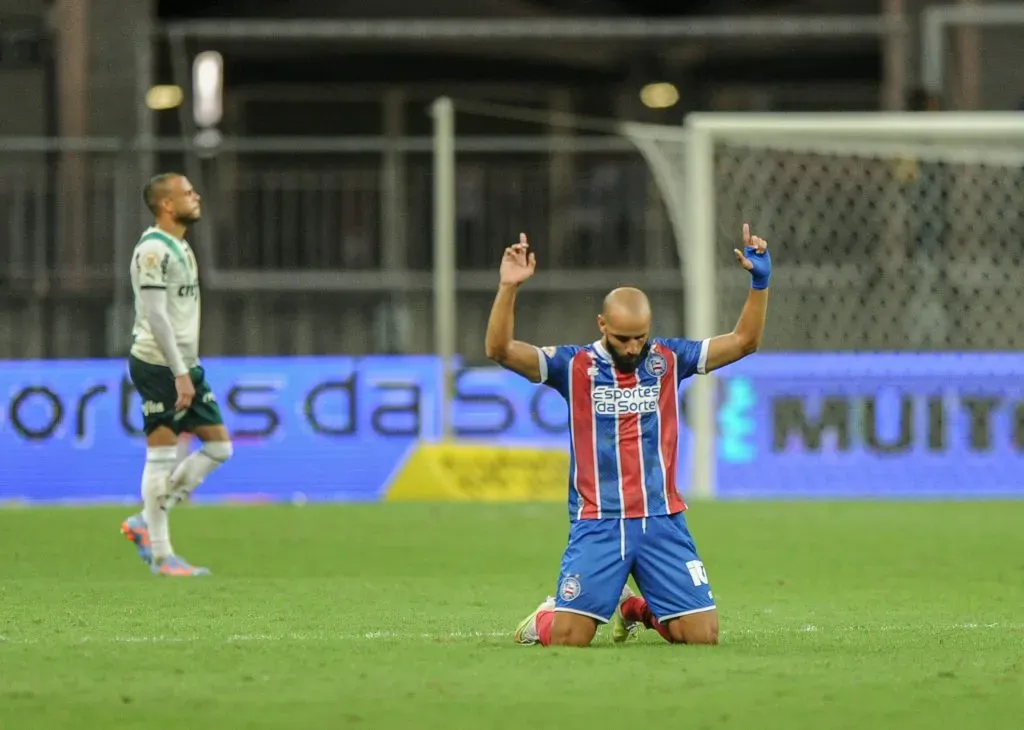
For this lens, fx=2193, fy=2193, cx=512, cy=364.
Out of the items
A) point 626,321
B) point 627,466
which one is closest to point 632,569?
point 627,466

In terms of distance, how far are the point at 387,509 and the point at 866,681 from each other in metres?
9.06

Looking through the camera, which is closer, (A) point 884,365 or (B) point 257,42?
(A) point 884,365

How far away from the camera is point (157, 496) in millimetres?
10938

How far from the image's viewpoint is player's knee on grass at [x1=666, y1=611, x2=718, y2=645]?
774 centimetres

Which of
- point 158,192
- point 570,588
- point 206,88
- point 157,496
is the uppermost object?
point 206,88

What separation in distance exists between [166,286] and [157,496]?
1049 millimetres

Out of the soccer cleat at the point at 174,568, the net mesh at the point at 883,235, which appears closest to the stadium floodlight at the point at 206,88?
the net mesh at the point at 883,235

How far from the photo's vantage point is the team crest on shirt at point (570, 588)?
25.2ft

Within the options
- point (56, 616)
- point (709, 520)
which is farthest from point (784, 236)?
point (56, 616)

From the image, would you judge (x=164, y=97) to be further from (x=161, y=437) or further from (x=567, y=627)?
(x=567, y=627)

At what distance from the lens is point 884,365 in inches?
685

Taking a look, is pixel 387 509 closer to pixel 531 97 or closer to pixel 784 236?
pixel 784 236

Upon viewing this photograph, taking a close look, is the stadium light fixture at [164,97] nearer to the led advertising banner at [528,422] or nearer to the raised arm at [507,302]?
the led advertising banner at [528,422]

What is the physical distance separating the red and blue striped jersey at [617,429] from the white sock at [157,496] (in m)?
3.54
